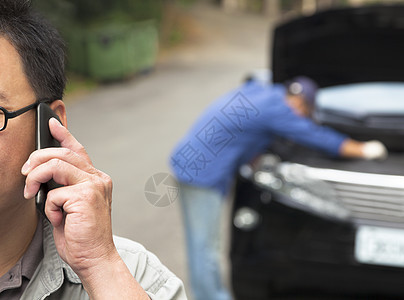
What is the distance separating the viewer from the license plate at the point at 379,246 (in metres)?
3.55

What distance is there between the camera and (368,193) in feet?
12.1

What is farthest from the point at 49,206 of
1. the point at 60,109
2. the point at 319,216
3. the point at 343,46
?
the point at 343,46

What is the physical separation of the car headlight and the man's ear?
7.18ft

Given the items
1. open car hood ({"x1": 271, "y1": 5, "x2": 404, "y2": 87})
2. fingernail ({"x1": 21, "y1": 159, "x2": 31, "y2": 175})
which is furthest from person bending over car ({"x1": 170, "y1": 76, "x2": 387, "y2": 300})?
fingernail ({"x1": 21, "y1": 159, "x2": 31, "y2": 175})

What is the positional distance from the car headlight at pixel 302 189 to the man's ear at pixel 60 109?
2.19m

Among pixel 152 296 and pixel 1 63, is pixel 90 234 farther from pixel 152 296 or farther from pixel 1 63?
pixel 1 63

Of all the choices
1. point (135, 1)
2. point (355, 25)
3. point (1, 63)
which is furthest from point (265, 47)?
point (1, 63)

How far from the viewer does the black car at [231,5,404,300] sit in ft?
11.8

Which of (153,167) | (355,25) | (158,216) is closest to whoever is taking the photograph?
(355,25)

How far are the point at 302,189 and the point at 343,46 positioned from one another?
3.72ft

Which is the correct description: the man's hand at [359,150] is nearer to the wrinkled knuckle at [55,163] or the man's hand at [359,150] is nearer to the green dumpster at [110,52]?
the wrinkled knuckle at [55,163]

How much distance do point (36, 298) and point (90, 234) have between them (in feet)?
0.70

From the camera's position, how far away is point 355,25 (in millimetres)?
4078

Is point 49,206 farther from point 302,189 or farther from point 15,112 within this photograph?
point 302,189
